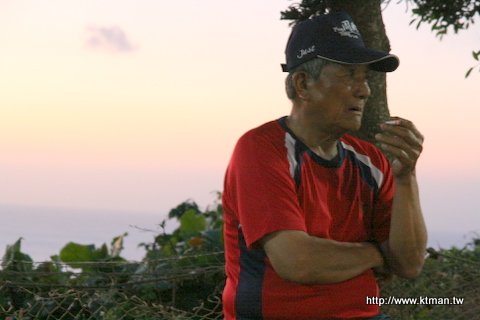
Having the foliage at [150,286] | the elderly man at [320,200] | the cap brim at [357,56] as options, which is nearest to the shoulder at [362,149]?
the elderly man at [320,200]

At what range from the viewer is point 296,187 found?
9.82 ft

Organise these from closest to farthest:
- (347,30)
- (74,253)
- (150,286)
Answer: (347,30), (150,286), (74,253)

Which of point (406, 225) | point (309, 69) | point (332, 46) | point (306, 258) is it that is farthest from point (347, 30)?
point (306, 258)

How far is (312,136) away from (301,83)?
248mm

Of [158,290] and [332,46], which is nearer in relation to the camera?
[332,46]

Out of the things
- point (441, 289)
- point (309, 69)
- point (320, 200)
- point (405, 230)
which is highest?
point (309, 69)

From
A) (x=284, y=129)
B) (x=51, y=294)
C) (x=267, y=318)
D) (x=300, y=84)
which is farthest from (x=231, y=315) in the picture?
(x=51, y=294)

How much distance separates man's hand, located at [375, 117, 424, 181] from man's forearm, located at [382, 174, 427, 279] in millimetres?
133

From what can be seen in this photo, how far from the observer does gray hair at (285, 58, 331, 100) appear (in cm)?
314

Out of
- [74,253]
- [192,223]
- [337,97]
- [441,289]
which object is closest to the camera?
[337,97]

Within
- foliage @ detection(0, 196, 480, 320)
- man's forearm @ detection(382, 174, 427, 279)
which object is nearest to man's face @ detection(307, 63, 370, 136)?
man's forearm @ detection(382, 174, 427, 279)

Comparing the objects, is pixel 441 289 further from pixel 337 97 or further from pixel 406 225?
pixel 337 97

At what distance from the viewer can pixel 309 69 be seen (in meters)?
3.17

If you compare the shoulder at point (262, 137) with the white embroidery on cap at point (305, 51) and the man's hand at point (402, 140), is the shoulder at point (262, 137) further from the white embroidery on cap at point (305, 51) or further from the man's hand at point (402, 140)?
the man's hand at point (402, 140)
